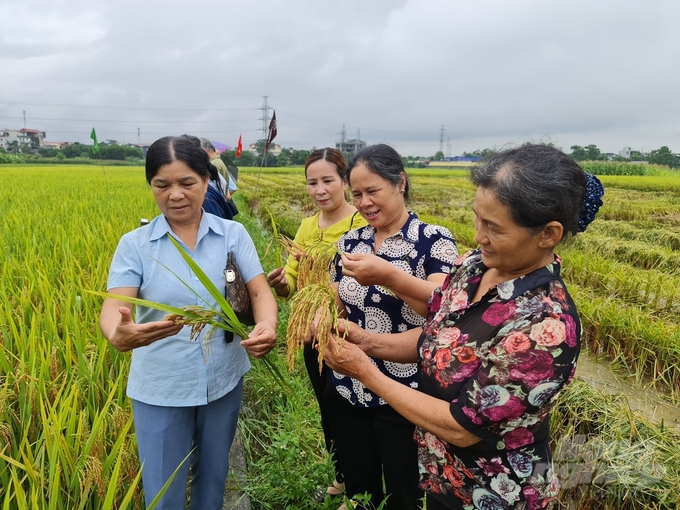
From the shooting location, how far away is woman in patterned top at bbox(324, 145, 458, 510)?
148 cm

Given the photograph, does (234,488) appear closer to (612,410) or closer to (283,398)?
(283,398)

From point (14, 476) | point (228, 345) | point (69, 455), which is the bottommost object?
point (69, 455)

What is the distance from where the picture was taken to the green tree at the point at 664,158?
112 ft

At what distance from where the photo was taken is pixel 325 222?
90.1 inches

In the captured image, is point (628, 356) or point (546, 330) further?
point (628, 356)

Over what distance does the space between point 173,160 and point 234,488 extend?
61.4 inches

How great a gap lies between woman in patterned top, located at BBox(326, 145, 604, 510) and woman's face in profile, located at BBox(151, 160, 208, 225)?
2.37 ft

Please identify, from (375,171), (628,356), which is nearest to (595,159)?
(628,356)

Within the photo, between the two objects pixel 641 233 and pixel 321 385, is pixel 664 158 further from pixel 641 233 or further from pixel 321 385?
pixel 321 385

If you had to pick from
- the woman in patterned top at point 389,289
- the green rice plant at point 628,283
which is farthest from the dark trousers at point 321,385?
the green rice plant at point 628,283

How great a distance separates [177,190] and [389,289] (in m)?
0.81

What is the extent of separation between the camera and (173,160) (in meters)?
1.42

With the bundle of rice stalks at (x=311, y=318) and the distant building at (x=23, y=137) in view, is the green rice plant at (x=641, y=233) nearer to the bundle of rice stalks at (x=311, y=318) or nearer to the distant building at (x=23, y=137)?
the bundle of rice stalks at (x=311, y=318)

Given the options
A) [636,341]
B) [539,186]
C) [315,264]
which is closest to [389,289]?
[315,264]
